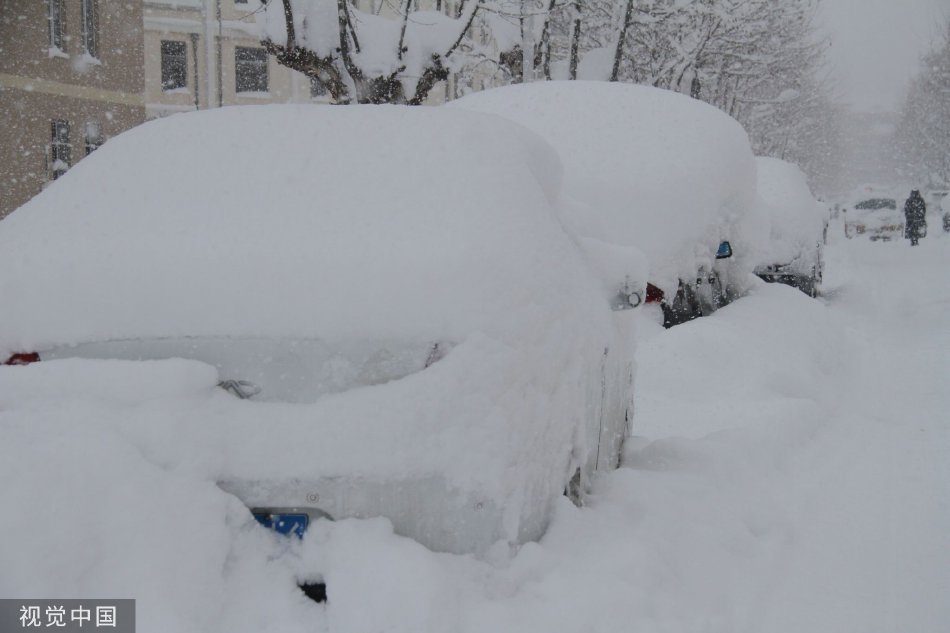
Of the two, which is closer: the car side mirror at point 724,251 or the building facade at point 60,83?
the car side mirror at point 724,251

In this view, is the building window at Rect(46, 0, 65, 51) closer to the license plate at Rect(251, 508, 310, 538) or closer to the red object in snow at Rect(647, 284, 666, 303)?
the red object in snow at Rect(647, 284, 666, 303)

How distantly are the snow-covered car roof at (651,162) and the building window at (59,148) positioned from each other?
15.1 m

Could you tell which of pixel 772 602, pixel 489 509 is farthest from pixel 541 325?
pixel 772 602

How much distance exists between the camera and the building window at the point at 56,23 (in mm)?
20328

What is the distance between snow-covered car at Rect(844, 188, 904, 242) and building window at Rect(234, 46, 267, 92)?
25.2m

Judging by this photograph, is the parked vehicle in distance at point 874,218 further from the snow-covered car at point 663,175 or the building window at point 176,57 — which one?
the building window at point 176,57

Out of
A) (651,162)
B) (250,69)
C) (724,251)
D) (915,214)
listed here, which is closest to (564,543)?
(651,162)

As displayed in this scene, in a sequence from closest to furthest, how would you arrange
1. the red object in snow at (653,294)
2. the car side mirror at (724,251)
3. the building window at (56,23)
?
the red object in snow at (653,294), the car side mirror at (724,251), the building window at (56,23)

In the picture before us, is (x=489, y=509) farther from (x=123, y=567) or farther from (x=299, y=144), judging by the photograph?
(x=299, y=144)

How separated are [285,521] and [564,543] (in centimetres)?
100

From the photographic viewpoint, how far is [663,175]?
7875 mm

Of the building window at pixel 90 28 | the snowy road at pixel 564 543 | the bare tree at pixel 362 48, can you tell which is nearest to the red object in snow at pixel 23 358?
the snowy road at pixel 564 543

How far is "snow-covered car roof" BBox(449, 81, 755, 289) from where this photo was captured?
25.3 ft

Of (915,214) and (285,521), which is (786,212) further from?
(915,214)
